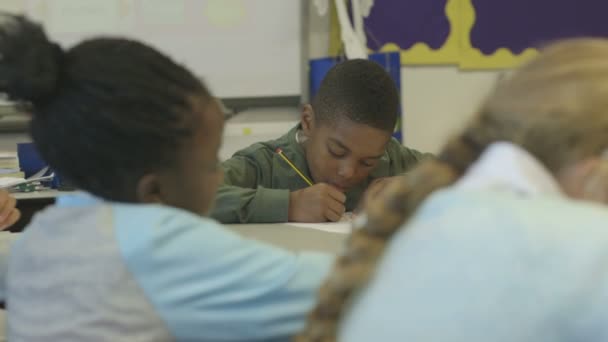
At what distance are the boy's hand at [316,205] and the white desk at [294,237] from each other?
0.17 feet

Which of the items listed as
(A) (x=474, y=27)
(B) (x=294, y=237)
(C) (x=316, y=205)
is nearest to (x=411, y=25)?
(A) (x=474, y=27)

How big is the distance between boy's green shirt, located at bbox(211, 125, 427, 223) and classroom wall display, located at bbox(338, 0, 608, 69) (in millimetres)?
1162

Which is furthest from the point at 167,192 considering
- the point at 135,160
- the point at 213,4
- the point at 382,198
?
the point at 213,4

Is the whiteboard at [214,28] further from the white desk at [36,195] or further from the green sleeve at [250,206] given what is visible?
the green sleeve at [250,206]

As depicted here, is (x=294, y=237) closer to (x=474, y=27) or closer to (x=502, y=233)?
(x=502, y=233)

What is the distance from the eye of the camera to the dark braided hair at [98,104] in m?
0.67

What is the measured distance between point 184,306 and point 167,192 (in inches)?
6.6

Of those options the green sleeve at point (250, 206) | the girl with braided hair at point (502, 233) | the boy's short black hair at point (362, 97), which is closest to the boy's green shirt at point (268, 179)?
the green sleeve at point (250, 206)

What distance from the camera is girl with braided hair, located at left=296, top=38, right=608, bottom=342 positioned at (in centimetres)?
43

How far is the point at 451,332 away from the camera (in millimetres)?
432

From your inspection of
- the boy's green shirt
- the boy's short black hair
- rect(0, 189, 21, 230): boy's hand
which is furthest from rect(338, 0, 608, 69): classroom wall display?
rect(0, 189, 21, 230): boy's hand

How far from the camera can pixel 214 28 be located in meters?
2.70

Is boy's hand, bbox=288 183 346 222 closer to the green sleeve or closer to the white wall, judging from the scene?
the green sleeve

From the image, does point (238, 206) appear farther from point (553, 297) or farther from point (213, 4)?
point (213, 4)
